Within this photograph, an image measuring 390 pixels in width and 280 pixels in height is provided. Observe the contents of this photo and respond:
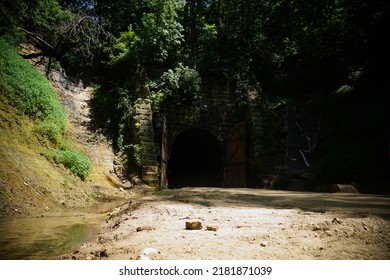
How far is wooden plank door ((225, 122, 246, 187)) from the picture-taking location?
11.4m

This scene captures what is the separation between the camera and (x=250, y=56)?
14.8 metres

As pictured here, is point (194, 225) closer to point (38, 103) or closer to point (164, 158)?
point (38, 103)

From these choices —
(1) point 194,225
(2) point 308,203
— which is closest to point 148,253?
(1) point 194,225

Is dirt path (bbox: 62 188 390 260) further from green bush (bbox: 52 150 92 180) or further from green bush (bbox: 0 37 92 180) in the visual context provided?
green bush (bbox: 0 37 92 180)

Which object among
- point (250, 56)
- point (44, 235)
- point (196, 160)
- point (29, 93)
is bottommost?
point (44, 235)

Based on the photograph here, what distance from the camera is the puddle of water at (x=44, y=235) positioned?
7.09ft

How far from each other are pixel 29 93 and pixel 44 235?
251 inches

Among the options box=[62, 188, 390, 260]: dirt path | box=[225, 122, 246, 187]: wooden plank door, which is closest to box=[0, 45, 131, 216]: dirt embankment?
box=[62, 188, 390, 260]: dirt path

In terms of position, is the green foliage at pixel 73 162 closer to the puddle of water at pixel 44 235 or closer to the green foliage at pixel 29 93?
the green foliage at pixel 29 93

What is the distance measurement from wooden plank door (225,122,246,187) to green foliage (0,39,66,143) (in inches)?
269

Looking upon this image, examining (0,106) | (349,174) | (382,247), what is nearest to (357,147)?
(349,174)

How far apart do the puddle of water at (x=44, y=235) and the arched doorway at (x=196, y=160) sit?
27.9ft

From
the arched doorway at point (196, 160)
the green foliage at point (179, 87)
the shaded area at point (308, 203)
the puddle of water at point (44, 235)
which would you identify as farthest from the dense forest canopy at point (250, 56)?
the puddle of water at point (44, 235)

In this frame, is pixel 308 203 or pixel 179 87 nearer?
pixel 308 203
